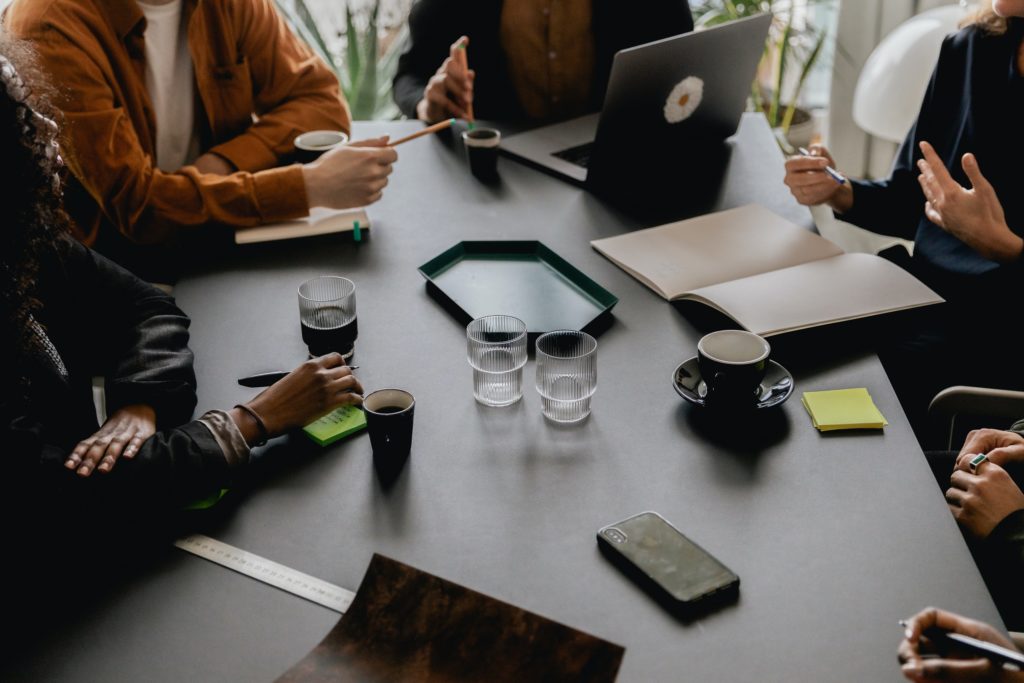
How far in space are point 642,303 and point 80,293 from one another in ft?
2.82

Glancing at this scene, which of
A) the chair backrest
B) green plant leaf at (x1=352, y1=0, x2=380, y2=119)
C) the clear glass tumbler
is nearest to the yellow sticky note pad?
the chair backrest

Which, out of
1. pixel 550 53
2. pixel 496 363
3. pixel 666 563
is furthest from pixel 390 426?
pixel 550 53

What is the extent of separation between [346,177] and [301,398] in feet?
2.24

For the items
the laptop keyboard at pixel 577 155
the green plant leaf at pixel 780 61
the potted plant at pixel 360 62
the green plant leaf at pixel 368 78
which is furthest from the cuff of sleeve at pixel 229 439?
the green plant leaf at pixel 780 61

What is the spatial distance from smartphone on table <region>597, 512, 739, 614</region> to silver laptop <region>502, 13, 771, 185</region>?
959mm

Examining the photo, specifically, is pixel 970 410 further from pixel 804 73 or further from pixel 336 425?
pixel 804 73

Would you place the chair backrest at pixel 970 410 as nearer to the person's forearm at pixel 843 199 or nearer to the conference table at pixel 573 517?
the conference table at pixel 573 517

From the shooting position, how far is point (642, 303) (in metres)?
1.55

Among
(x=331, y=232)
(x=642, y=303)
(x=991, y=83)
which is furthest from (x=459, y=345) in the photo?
(x=991, y=83)

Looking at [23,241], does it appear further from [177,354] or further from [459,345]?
[459,345]

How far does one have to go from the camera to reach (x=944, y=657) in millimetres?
882

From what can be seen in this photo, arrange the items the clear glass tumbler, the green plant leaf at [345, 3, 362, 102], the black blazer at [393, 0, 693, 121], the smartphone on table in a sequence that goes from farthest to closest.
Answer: the green plant leaf at [345, 3, 362, 102]
the black blazer at [393, 0, 693, 121]
the clear glass tumbler
the smartphone on table

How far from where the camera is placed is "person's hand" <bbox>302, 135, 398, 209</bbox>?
1800mm

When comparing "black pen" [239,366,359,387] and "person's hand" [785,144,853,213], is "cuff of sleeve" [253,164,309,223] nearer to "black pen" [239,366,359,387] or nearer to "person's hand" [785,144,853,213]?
"black pen" [239,366,359,387]
